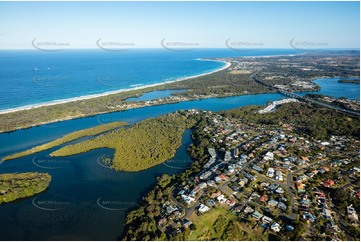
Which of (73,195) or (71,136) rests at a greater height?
(71,136)

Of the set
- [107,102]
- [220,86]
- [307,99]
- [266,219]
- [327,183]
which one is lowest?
[220,86]

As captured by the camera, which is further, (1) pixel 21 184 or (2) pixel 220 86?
(2) pixel 220 86

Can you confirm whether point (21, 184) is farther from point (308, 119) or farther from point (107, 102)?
point (308, 119)

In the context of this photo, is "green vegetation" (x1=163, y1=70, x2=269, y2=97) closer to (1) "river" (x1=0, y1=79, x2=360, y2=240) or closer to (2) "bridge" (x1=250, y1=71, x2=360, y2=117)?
(2) "bridge" (x1=250, y1=71, x2=360, y2=117)

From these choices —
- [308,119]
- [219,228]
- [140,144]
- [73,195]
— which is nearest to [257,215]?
[219,228]

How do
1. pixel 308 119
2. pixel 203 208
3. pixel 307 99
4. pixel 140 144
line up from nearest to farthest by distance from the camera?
pixel 203 208 < pixel 140 144 < pixel 308 119 < pixel 307 99

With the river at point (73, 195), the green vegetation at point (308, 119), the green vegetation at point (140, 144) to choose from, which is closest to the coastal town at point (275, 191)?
the green vegetation at point (308, 119)

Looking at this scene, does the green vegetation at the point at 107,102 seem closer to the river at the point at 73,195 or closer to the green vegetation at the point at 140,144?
the river at the point at 73,195
